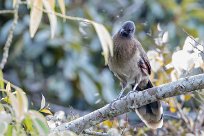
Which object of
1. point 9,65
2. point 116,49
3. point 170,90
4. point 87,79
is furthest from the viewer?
point 9,65

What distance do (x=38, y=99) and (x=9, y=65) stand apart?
63cm

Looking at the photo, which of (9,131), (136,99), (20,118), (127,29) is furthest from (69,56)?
(20,118)

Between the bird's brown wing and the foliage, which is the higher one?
the foliage

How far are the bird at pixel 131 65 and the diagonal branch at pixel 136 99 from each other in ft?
3.50

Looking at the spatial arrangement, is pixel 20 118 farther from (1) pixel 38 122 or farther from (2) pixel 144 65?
(2) pixel 144 65

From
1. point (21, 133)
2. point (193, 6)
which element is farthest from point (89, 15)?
point (21, 133)

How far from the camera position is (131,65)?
4531 millimetres

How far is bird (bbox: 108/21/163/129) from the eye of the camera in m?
4.42

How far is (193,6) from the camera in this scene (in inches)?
311

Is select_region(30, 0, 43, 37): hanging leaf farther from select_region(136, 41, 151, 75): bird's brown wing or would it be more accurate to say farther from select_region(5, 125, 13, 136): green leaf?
select_region(136, 41, 151, 75): bird's brown wing

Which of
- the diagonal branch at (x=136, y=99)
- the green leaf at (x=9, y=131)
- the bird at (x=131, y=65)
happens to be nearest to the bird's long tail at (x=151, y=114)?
the bird at (x=131, y=65)

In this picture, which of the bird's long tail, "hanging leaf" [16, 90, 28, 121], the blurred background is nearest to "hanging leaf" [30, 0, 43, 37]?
"hanging leaf" [16, 90, 28, 121]

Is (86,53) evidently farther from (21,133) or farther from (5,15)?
(21,133)

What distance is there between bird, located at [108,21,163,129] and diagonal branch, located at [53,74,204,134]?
1068 millimetres
